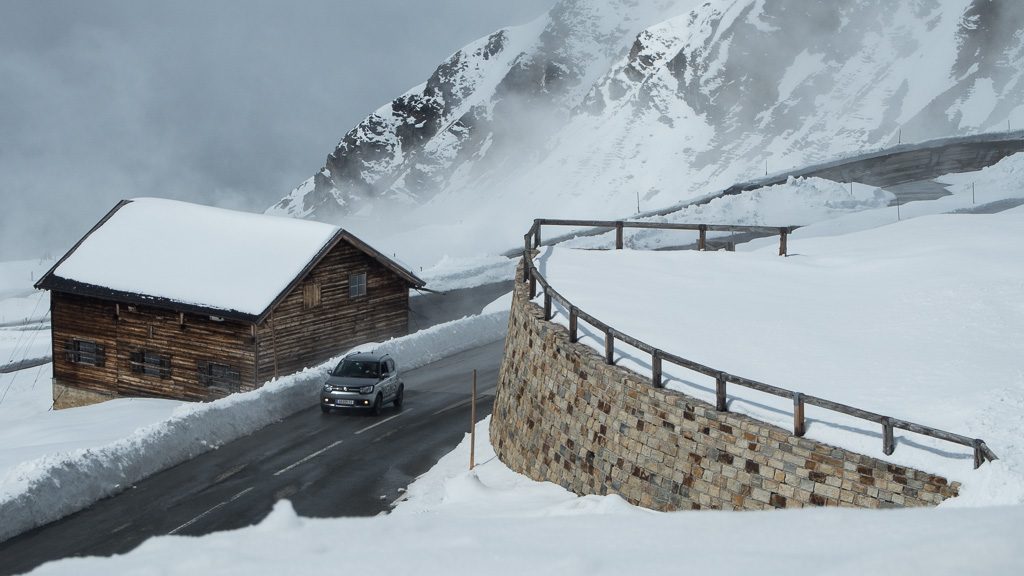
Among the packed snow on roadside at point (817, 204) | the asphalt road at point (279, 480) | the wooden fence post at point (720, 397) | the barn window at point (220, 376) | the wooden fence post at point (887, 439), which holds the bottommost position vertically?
the asphalt road at point (279, 480)

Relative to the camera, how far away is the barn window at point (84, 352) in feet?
132

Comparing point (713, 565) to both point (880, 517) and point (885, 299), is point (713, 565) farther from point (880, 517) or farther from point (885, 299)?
point (885, 299)

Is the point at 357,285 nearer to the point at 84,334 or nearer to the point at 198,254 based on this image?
the point at 198,254

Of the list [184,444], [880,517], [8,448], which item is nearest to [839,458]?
[880,517]

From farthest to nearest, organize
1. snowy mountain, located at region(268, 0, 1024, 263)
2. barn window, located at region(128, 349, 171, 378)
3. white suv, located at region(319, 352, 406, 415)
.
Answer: snowy mountain, located at region(268, 0, 1024, 263) → barn window, located at region(128, 349, 171, 378) → white suv, located at region(319, 352, 406, 415)

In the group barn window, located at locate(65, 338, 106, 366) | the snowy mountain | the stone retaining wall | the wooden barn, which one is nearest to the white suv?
the wooden barn

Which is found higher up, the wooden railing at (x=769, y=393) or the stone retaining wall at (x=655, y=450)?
the wooden railing at (x=769, y=393)

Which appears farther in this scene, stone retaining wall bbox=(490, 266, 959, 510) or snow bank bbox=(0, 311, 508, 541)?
snow bank bbox=(0, 311, 508, 541)

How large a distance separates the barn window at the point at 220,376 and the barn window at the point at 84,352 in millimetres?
5236

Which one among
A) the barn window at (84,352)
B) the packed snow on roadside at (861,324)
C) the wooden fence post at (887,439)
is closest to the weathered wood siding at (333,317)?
the barn window at (84,352)

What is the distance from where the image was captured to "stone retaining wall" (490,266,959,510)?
13.1 m

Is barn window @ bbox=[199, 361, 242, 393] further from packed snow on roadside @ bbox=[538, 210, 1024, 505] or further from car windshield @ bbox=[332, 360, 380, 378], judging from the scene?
packed snow on roadside @ bbox=[538, 210, 1024, 505]

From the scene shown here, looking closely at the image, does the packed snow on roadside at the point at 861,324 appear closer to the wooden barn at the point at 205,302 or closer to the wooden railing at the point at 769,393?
the wooden railing at the point at 769,393

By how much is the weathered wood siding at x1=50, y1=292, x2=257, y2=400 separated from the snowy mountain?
5199 cm
